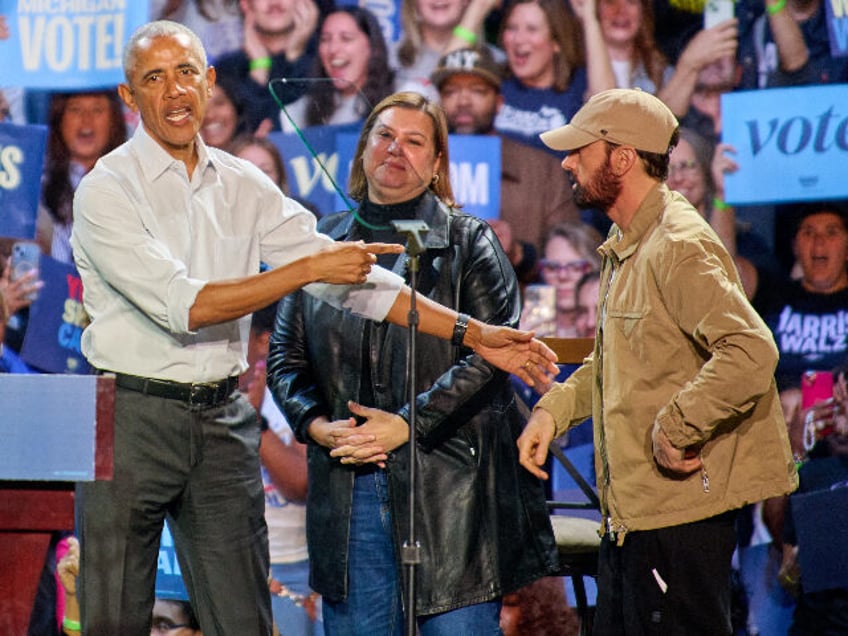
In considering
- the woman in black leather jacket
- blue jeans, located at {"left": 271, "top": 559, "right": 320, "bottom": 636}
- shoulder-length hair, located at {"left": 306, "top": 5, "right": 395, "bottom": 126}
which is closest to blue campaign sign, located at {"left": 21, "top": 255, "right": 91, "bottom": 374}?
blue jeans, located at {"left": 271, "top": 559, "right": 320, "bottom": 636}

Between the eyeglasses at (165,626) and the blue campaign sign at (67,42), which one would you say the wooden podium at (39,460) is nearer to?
the eyeglasses at (165,626)

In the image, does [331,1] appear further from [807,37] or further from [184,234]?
[184,234]

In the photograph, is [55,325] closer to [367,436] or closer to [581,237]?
[581,237]

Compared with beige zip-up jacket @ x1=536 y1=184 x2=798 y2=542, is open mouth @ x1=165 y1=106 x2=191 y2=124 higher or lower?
higher

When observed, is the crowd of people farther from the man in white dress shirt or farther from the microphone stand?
the microphone stand

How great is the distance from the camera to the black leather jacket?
327 centimetres

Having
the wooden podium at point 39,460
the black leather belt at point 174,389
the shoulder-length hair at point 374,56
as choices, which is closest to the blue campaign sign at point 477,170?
the shoulder-length hair at point 374,56

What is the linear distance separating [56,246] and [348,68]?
1.45m

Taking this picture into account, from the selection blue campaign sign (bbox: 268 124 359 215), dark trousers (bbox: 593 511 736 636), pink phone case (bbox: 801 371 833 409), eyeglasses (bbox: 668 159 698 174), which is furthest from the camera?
blue campaign sign (bbox: 268 124 359 215)

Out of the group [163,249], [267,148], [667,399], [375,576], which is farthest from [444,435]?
[267,148]

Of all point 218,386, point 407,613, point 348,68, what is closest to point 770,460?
point 407,613

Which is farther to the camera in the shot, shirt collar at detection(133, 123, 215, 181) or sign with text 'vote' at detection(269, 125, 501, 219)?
sign with text 'vote' at detection(269, 125, 501, 219)

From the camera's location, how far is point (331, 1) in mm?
5004

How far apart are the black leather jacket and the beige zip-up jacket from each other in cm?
44
